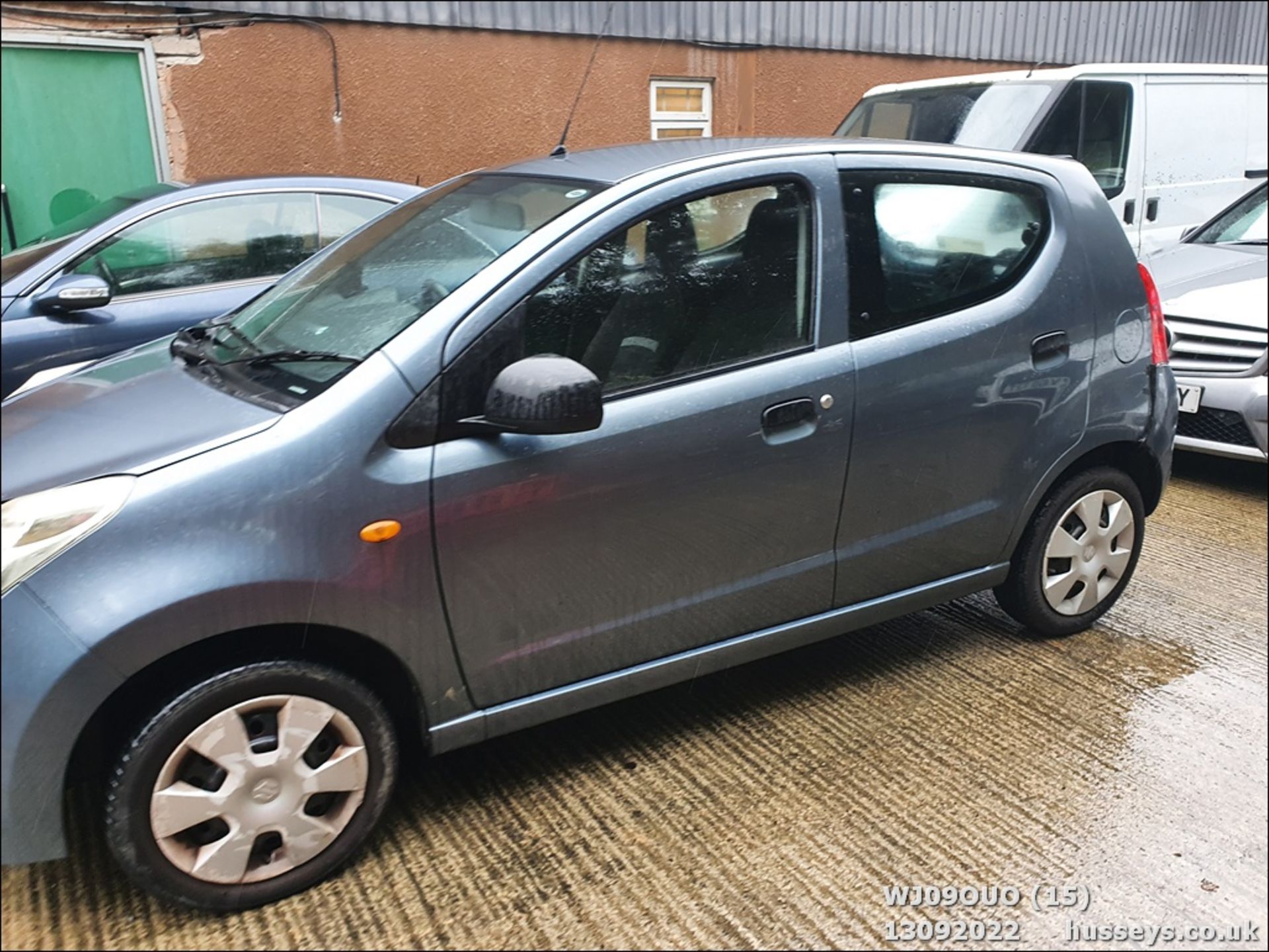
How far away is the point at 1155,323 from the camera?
349 cm

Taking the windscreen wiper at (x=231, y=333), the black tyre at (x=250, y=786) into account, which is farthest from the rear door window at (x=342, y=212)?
the black tyre at (x=250, y=786)

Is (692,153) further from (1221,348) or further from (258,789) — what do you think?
(1221,348)

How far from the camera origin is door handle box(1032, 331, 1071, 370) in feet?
10.5

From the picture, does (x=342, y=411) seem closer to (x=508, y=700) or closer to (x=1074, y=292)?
(x=508, y=700)

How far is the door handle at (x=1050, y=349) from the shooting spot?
3.20 metres

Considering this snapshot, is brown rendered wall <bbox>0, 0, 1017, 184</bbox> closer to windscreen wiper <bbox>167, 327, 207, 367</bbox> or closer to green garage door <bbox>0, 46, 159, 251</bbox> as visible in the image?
green garage door <bbox>0, 46, 159, 251</bbox>

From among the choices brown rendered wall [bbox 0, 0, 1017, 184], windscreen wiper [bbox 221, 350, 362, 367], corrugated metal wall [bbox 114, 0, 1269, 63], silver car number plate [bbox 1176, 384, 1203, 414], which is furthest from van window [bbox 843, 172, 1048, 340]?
corrugated metal wall [bbox 114, 0, 1269, 63]

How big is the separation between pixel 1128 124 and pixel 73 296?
21.3ft

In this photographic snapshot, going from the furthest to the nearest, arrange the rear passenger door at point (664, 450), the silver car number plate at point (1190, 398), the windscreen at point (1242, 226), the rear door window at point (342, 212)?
the windscreen at point (1242, 226) < the rear door window at point (342, 212) < the silver car number plate at point (1190, 398) < the rear passenger door at point (664, 450)

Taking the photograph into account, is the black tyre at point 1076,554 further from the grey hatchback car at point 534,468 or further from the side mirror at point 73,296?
the side mirror at point 73,296

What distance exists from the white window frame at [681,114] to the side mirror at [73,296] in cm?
551

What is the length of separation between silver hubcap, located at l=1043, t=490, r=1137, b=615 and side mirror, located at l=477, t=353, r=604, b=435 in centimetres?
189

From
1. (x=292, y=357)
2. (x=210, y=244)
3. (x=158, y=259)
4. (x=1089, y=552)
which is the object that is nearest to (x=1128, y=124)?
(x=1089, y=552)

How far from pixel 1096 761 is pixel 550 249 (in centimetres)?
205
